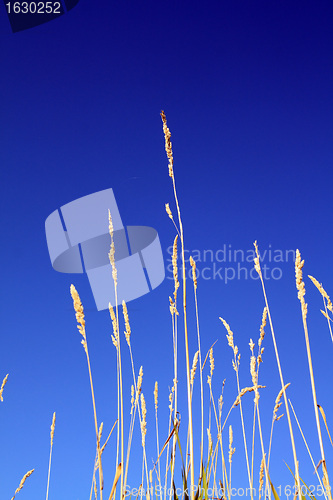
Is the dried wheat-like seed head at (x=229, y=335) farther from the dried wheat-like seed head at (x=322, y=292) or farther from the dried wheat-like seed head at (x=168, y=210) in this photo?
the dried wheat-like seed head at (x=168, y=210)

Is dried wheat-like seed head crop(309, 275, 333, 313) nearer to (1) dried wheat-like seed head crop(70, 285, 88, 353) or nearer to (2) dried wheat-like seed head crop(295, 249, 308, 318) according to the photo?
(2) dried wheat-like seed head crop(295, 249, 308, 318)

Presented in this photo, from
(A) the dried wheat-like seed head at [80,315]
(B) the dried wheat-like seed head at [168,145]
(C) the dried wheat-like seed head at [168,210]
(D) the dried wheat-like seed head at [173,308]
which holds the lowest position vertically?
(A) the dried wheat-like seed head at [80,315]

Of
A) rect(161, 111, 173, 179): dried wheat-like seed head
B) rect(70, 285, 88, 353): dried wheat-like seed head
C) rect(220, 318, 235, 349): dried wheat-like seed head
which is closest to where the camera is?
rect(70, 285, 88, 353): dried wheat-like seed head

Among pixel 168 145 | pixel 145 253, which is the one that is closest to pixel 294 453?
pixel 168 145

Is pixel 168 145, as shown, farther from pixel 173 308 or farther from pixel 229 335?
pixel 229 335

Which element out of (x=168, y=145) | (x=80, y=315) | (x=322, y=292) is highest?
(x=168, y=145)

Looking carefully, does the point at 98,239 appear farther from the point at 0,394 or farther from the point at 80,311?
the point at 80,311

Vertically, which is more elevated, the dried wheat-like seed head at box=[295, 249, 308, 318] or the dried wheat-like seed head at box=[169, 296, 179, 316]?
the dried wheat-like seed head at box=[169, 296, 179, 316]

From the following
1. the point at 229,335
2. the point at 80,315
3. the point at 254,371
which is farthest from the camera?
the point at 229,335

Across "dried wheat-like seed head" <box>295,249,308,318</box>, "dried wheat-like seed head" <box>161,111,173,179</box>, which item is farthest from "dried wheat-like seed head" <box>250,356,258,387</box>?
"dried wheat-like seed head" <box>161,111,173,179</box>

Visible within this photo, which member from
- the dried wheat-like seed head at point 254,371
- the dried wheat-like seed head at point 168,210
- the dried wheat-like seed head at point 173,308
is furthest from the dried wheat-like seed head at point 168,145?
the dried wheat-like seed head at point 254,371

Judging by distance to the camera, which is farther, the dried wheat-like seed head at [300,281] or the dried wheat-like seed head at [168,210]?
the dried wheat-like seed head at [168,210]

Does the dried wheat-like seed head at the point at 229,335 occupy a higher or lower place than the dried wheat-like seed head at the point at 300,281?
higher

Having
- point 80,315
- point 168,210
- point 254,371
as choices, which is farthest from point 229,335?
point 80,315
